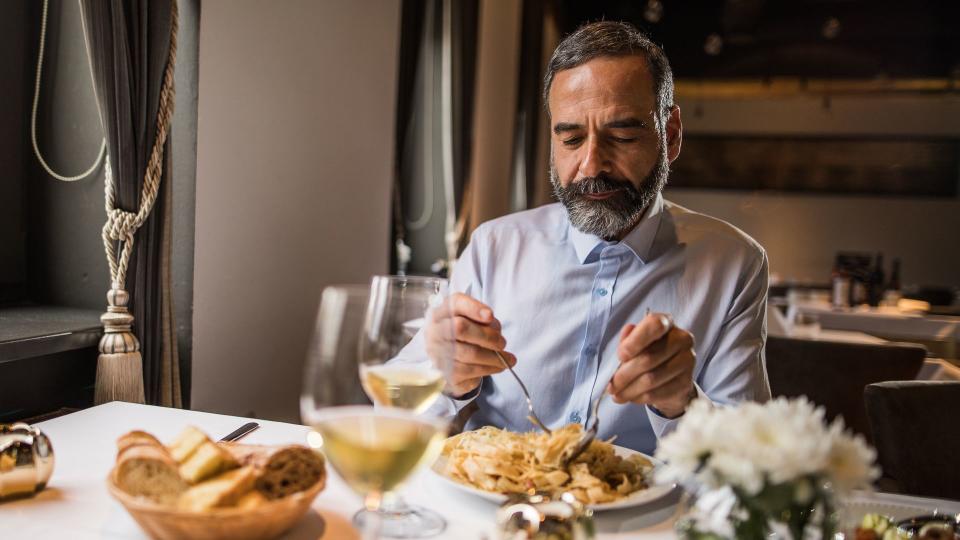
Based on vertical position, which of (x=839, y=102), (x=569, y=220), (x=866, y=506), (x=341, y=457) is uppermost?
(x=839, y=102)

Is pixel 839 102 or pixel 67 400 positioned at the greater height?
pixel 839 102

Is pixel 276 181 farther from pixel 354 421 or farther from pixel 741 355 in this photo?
pixel 354 421

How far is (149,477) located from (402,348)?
30cm

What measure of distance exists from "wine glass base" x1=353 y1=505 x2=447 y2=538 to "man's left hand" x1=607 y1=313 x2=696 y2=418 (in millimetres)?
307

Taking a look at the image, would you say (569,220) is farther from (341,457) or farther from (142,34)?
(341,457)

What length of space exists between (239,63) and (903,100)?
7472 millimetres

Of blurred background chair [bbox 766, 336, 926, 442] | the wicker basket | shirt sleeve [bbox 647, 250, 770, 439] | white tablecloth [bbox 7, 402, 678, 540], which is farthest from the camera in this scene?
blurred background chair [bbox 766, 336, 926, 442]

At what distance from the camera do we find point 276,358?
216 cm

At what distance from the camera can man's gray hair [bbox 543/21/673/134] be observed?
1398 millimetres

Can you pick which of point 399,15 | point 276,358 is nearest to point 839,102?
point 399,15

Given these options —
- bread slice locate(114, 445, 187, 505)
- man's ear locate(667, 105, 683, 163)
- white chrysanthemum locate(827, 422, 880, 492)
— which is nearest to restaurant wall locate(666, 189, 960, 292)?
man's ear locate(667, 105, 683, 163)

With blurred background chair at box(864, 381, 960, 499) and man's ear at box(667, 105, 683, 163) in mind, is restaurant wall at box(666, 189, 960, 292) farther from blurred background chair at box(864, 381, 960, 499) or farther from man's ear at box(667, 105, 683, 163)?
man's ear at box(667, 105, 683, 163)

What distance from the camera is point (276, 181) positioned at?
212 cm

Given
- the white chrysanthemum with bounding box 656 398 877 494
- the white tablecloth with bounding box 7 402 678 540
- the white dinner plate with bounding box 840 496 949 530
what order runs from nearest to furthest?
the white chrysanthemum with bounding box 656 398 877 494 < the white tablecloth with bounding box 7 402 678 540 < the white dinner plate with bounding box 840 496 949 530
